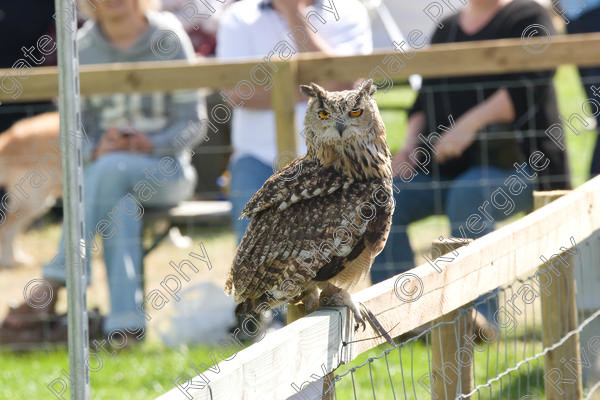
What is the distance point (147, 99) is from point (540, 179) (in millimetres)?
2341

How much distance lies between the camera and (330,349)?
56.2 inches

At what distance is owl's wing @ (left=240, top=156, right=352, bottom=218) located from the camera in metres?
2.10

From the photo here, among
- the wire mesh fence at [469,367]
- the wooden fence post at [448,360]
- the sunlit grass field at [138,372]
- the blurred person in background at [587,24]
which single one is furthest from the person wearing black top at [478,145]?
the wooden fence post at [448,360]

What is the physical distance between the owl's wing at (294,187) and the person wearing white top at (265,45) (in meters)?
1.65

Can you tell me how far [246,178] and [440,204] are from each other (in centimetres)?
105

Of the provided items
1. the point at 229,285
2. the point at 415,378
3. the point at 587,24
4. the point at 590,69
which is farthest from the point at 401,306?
the point at 587,24

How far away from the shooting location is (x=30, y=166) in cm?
482

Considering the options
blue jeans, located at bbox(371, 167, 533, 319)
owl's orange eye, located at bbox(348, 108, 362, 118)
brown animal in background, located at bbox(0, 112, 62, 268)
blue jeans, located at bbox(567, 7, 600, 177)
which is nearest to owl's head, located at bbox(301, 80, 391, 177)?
owl's orange eye, located at bbox(348, 108, 362, 118)

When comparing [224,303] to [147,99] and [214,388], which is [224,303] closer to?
[147,99]

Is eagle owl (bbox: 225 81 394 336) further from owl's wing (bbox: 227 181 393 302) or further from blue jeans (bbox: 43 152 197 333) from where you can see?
blue jeans (bbox: 43 152 197 333)

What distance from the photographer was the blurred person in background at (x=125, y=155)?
4359 millimetres

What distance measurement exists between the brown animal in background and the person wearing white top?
122cm

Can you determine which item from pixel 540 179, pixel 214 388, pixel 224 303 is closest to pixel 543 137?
pixel 540 179

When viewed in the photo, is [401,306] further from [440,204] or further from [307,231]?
[440,204]
